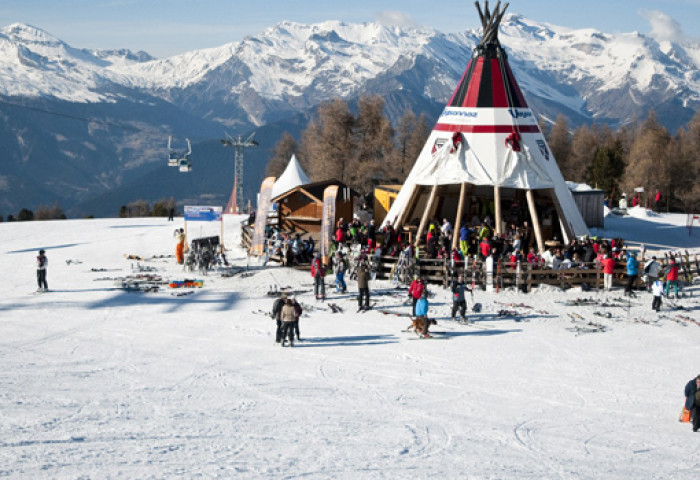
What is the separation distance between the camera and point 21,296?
19031 mm

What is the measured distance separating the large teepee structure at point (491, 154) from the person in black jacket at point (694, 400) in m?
11.8

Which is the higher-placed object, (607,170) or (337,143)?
(337,143)

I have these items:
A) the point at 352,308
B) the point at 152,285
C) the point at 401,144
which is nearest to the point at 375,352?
the point at 352,308

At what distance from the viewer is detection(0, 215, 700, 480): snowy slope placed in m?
9.45

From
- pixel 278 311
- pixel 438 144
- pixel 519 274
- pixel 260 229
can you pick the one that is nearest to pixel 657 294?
pixel 519 274

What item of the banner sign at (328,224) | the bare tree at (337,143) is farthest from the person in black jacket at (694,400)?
the bare tree at (337,143)

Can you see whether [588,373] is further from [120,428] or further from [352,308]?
[120,428]

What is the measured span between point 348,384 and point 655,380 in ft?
17.4

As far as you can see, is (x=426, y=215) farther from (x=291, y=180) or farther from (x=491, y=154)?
(x=291, y=180)

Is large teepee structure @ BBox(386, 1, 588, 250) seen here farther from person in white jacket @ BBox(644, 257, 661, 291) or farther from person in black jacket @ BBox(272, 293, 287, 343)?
person in black jacket @ BBox(272, 293, 287, 343)

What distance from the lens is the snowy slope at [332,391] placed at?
372 inches

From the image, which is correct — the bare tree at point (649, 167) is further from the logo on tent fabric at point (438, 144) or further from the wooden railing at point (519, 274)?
the wooden railing at point (519, 274)

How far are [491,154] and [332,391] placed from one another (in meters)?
13.2

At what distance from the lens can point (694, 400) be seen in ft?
35.6
